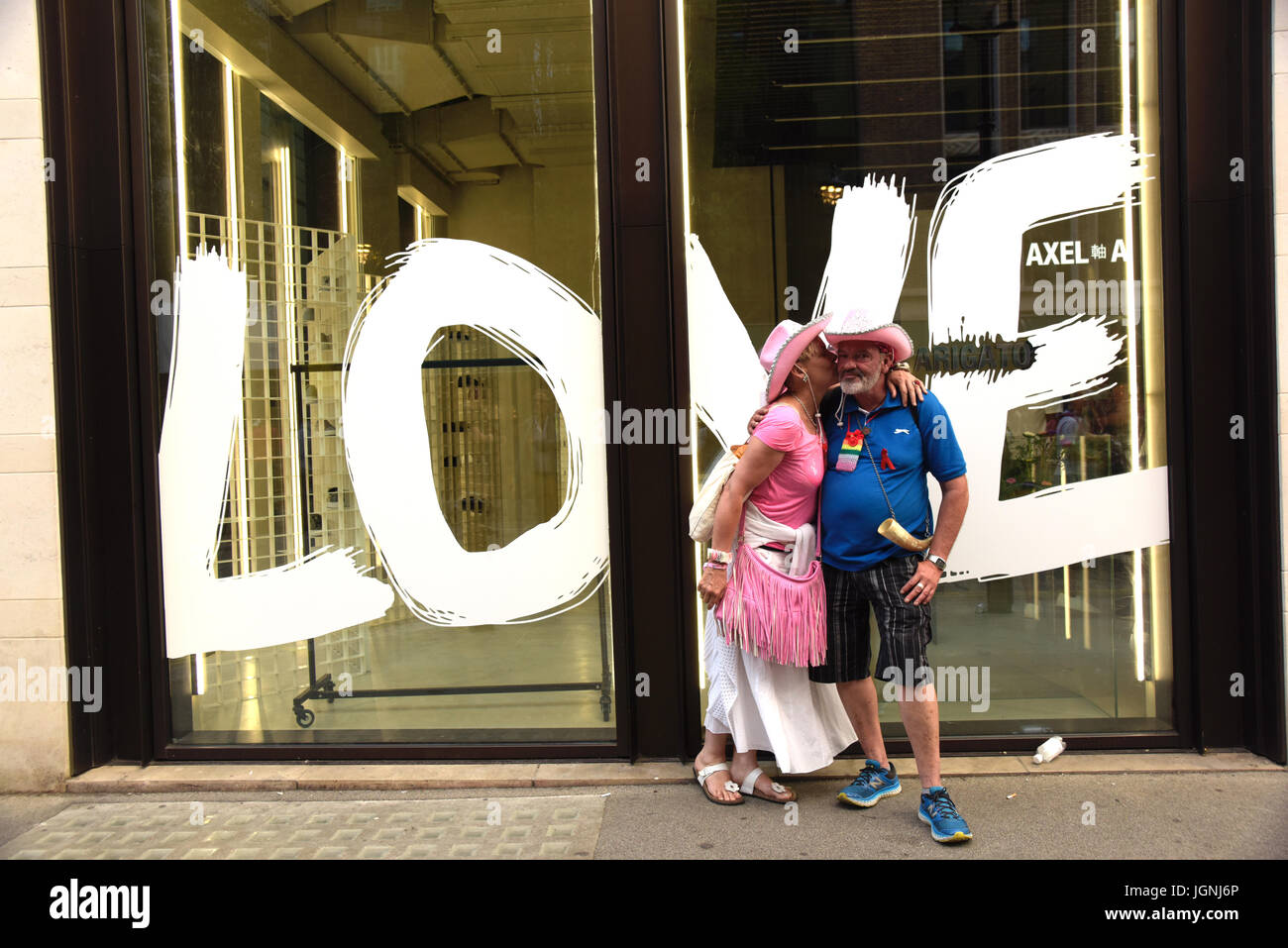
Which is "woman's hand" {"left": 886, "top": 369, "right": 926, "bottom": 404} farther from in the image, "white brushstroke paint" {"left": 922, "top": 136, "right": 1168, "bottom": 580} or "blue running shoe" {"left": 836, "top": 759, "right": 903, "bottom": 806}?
"blue running shoe" {"left": 836, "top": 759, "right": 903, "bottom": 806}

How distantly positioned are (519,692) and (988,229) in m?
3.04

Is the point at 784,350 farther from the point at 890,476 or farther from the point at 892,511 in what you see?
the point at 892,511

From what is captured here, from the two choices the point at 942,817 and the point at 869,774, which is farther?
the point at 869,774

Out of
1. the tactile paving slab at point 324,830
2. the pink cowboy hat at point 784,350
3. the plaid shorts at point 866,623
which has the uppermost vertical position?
the pink cowboy hat at point 784,350

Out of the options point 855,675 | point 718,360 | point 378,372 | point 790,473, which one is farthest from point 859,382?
point 378,372

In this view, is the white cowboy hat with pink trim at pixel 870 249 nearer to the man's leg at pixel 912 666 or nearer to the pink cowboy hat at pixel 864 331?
the pink cowboy hat at pixel 864 331

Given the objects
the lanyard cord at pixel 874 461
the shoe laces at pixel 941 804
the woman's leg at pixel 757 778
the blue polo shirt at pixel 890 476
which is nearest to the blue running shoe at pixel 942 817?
the shoe laces at pixel 941 804

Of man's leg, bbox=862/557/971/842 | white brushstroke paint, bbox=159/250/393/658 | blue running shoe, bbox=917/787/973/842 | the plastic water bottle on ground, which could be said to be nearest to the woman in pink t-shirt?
man's leg, bbox=862/557/971/842

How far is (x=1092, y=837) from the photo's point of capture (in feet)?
11.6

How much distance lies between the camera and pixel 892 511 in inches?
143

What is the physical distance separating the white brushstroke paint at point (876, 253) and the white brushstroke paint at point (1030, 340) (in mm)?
130

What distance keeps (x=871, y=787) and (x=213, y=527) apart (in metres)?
3.18

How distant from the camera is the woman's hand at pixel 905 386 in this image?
12.0 feet

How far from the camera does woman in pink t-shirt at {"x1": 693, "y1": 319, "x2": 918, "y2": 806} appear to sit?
3.70 m
